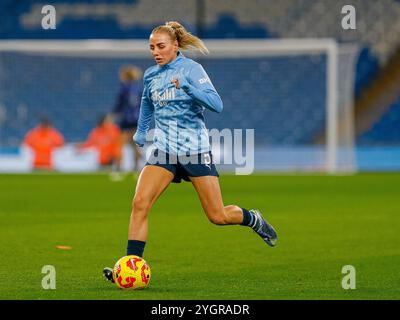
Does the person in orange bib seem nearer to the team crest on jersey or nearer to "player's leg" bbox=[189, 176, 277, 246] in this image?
"player's leg" bbox=[189, 176, 277, 246]

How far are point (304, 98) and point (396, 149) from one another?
335 centimetres

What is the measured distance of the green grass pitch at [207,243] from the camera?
8.53 m

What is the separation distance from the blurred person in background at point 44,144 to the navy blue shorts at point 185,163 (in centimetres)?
1941

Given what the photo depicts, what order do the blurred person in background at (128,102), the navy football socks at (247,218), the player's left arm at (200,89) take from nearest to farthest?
the player's left arm at (200,89) → the navy football socks at (247,218) → the blurred person in background at (128,102)

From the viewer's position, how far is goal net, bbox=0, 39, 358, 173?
2834cm

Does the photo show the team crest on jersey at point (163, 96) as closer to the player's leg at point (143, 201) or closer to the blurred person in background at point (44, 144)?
the player's leg at point (143, 201)

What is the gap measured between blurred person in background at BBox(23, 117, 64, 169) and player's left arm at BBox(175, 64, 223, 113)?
19592 mm

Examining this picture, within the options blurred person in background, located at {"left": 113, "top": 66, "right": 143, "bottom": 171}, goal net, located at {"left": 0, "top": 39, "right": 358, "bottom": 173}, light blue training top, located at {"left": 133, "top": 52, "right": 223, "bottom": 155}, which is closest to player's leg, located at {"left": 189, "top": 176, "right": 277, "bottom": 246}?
light blue training top, located at {"left": 133, "top": 52, "right": 223, "bottom": 155}

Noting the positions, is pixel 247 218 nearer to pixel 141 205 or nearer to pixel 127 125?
pixel 141 205

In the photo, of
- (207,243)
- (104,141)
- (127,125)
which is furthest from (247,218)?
(104,141)

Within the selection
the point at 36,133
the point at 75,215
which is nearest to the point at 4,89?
the point at 36,133

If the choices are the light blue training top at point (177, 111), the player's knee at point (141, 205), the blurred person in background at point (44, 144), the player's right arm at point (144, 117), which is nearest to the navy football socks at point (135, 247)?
the player's knee at point (141, 205)

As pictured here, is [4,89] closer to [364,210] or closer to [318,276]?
[364,210]

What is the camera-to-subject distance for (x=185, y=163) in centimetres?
888
